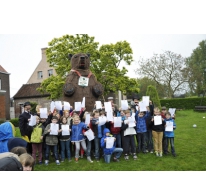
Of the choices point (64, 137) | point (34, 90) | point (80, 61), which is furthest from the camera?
point (34, 90)

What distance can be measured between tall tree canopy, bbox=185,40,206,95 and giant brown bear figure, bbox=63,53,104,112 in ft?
74.1

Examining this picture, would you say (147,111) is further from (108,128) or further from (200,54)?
(200,54)

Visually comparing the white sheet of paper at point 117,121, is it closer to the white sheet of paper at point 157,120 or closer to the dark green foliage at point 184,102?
the white sheet of paper at point 157,120

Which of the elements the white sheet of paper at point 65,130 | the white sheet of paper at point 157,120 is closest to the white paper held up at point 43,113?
the white sheet of paper at point 65,130

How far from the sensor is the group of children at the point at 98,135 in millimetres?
6066

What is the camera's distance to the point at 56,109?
673cm

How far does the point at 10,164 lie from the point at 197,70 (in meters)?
31.5

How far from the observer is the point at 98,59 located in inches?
752

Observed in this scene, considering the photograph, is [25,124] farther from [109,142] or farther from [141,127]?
[141,127]

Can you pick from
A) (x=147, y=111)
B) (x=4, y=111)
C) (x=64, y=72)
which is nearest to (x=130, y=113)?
(x=147, y=111)

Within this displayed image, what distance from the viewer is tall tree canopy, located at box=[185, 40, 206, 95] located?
2858 centimetres

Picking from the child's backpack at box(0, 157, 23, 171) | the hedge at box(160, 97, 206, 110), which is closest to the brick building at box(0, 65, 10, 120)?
the hedge at box(160, 97, 206, 110)

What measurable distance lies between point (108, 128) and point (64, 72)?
12507mm

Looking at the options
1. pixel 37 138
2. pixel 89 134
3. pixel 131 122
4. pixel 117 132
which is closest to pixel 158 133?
pixel 131 122
